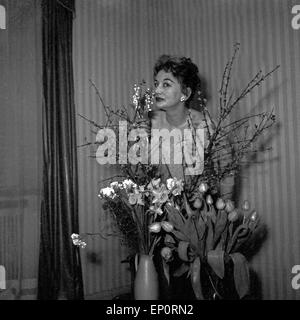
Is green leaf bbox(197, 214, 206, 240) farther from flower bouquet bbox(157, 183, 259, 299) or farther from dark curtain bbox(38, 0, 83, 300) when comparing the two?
dark curtain bbox(38, 0, 83, 300)

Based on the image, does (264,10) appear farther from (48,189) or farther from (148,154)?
(48,189)

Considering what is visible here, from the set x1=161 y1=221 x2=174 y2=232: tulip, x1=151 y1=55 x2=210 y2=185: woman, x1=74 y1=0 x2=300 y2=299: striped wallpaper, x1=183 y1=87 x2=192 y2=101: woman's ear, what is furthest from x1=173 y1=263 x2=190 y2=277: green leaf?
x1=74 y1=0 x2=300 y2=299: striped wallpaper

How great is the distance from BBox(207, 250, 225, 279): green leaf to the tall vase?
5.6 inches

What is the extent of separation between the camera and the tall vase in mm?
987

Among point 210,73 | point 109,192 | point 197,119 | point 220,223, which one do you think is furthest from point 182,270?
point 210,73

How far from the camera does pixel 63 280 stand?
1.77m

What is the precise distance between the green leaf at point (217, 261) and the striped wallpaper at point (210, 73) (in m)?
0.80

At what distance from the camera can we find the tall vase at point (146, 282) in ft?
3.24

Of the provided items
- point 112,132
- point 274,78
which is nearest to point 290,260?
point 274,78

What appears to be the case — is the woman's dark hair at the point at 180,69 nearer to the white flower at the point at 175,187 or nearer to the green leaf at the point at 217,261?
the white flower at the point at 175,187

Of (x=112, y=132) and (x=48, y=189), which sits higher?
(x=112, y=132)

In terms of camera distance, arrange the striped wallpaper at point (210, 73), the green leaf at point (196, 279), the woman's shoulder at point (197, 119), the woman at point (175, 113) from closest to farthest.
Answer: the green leaf at point (196, 279)
the woman at point (175, 113)
the woman's shoulder at point (197, 119)
the striped wallpaper at point (210, 73)

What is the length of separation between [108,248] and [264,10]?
1.23 m

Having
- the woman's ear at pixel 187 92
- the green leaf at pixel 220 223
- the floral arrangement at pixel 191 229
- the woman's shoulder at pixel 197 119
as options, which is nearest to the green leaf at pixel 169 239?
the floral arrangement at pixel 191 229
